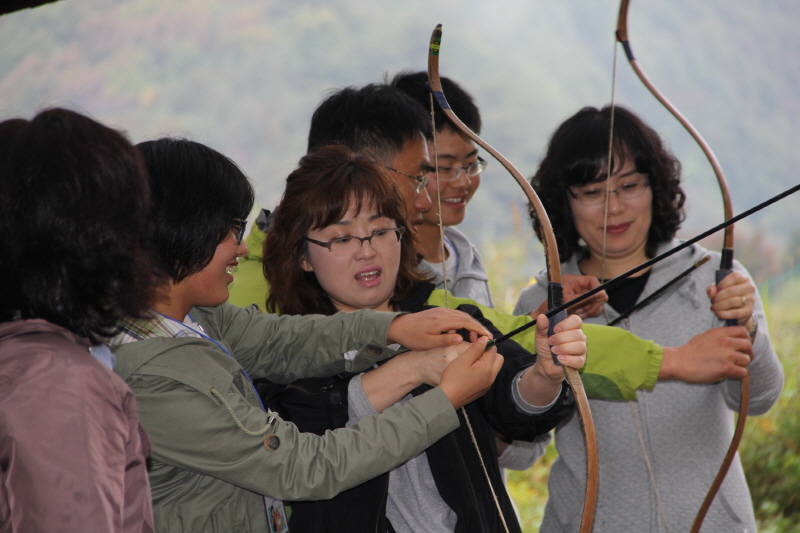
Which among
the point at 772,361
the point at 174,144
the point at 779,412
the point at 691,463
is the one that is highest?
the point at 174,144

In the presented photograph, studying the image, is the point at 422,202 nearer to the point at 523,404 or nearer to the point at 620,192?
the point at 620,192

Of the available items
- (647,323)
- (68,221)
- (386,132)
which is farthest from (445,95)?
(68,221)

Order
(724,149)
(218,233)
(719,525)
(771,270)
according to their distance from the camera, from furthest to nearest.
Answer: (724,149), (771,270), (719,525), (218,233)

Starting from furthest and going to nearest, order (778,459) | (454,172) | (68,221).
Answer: (778,459) → (454,172) → (68,221)

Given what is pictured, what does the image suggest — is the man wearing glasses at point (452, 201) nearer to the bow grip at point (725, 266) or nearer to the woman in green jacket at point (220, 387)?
the bow grip at point (725, 266)

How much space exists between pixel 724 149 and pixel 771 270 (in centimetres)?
99

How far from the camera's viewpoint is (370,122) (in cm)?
187

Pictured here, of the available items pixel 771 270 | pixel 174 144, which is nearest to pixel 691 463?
pixel 174 144

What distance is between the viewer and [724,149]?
4664 mm

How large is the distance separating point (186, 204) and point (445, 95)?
3.95 feet

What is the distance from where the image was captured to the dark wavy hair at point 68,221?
2.55 feet

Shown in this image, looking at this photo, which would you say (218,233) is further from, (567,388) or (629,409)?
(629,409)

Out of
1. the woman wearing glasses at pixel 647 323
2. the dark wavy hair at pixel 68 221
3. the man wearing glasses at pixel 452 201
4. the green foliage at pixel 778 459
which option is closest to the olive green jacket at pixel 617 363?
the woman wearing glasses at pixel 647 323

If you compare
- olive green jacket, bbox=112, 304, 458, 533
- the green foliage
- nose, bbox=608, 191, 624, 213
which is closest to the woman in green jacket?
olive green jacket, bbox=112, 304, 458, 533
